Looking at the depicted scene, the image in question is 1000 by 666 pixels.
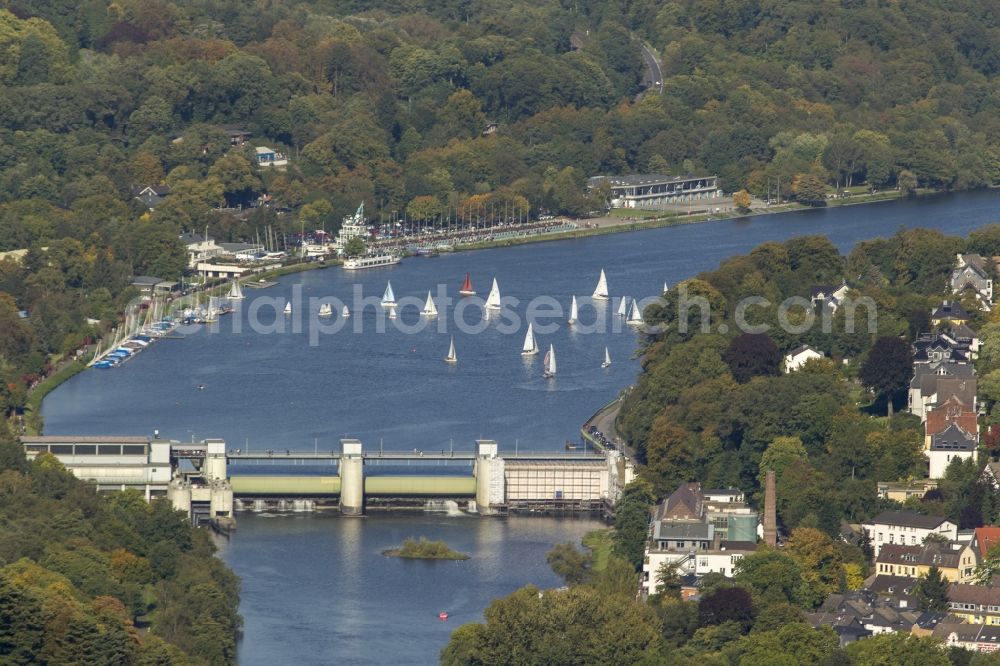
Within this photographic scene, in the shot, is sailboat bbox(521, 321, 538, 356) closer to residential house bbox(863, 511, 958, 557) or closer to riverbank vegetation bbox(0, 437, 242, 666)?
riverbank vegetation bbox(0, 437, 242, 666)

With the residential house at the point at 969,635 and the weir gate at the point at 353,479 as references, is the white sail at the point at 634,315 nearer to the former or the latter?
the weir gate at the point at 353,479

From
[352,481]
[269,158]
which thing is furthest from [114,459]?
[269,158]

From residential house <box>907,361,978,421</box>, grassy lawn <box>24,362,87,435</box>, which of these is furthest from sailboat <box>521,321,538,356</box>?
residential house <box>907,361,978,421</box>

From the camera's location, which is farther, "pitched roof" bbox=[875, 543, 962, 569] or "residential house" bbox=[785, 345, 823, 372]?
"residential house" bbox=[785, 345, 823, 372]

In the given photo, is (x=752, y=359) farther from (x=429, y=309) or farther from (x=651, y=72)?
(x=651, y=72)

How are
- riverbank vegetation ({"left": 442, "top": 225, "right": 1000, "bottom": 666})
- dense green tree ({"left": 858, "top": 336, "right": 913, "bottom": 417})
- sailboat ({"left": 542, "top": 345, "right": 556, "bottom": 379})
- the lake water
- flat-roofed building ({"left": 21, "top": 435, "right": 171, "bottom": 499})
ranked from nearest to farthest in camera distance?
riverbank vegetation ({"left": 442, "top": 225, "right": 1000, "bottom": 666}) < the lake water < flat-roofed building ({"left": 21, "top": 435, "right": 171, "bottom": 499}) < dense green tree ({"left": 858, "top": 336, "right": 913, "bottom": 417}) < sailboat ({"left": 542, "top": 345, "right": 556, "bottom": 379})

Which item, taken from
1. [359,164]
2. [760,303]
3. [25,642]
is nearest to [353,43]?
[359,164]
